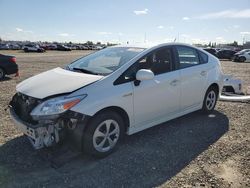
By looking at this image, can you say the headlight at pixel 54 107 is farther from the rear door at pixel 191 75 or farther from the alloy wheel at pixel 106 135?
the rear door at pixel 191 75

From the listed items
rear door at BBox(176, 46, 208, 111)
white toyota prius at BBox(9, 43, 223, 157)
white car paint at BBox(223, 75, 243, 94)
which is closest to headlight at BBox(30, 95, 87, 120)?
white toyota prius at BBox(9, 43, 223, 157)

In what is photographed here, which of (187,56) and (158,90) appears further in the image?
(187,56)

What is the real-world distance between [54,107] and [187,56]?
3.09 m

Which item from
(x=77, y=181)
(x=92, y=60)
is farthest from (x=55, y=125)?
(x=92, y=60)

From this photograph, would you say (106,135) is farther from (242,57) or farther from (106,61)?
(242,57)

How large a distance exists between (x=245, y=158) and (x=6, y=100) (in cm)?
619

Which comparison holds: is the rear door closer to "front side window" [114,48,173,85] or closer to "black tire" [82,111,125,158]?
"front side window" [114,48,173,85]

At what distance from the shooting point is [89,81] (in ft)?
13.4

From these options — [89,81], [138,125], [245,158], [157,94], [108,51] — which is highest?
[108,51]

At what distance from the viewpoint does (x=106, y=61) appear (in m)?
5.04

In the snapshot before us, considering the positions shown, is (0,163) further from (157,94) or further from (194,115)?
(194,115)

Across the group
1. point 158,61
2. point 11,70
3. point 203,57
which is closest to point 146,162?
point 158,61

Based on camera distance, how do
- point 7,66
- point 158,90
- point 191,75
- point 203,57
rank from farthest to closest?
point 7,66
point 203,57
point 191,75
point 158,90

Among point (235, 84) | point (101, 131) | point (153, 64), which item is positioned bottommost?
point (235, 84)
